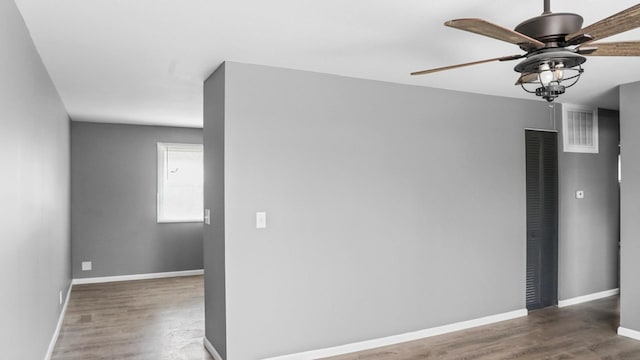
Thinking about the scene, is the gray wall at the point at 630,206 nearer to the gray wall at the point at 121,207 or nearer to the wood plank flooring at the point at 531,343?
the wood plank flooring at the point at 531,343

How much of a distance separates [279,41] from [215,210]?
4.79 ft

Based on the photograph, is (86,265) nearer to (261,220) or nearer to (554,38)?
(261,220)

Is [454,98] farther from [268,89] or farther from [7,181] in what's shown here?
[7,181]

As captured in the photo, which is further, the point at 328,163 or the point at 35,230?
the point at 328,163

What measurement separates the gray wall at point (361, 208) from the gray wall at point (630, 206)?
2.89 ft

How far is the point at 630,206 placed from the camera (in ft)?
13.5

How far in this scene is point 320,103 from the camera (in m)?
3.62

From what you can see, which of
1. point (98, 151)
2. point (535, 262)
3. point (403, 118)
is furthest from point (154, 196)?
point (535, 262)

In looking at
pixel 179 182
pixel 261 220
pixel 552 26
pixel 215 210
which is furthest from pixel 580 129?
pixel 179 182

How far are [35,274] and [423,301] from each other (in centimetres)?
312

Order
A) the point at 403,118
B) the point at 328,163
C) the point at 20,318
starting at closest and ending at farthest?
the point at 20,318 → the point at 328,163 → the point at 403,118

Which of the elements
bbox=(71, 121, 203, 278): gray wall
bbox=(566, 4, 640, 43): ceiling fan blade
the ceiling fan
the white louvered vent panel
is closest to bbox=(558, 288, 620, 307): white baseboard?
the white louvered vent panel

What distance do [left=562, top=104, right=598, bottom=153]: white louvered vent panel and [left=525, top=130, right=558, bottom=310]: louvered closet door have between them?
0.21 m

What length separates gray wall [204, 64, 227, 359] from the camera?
3.33 metres
